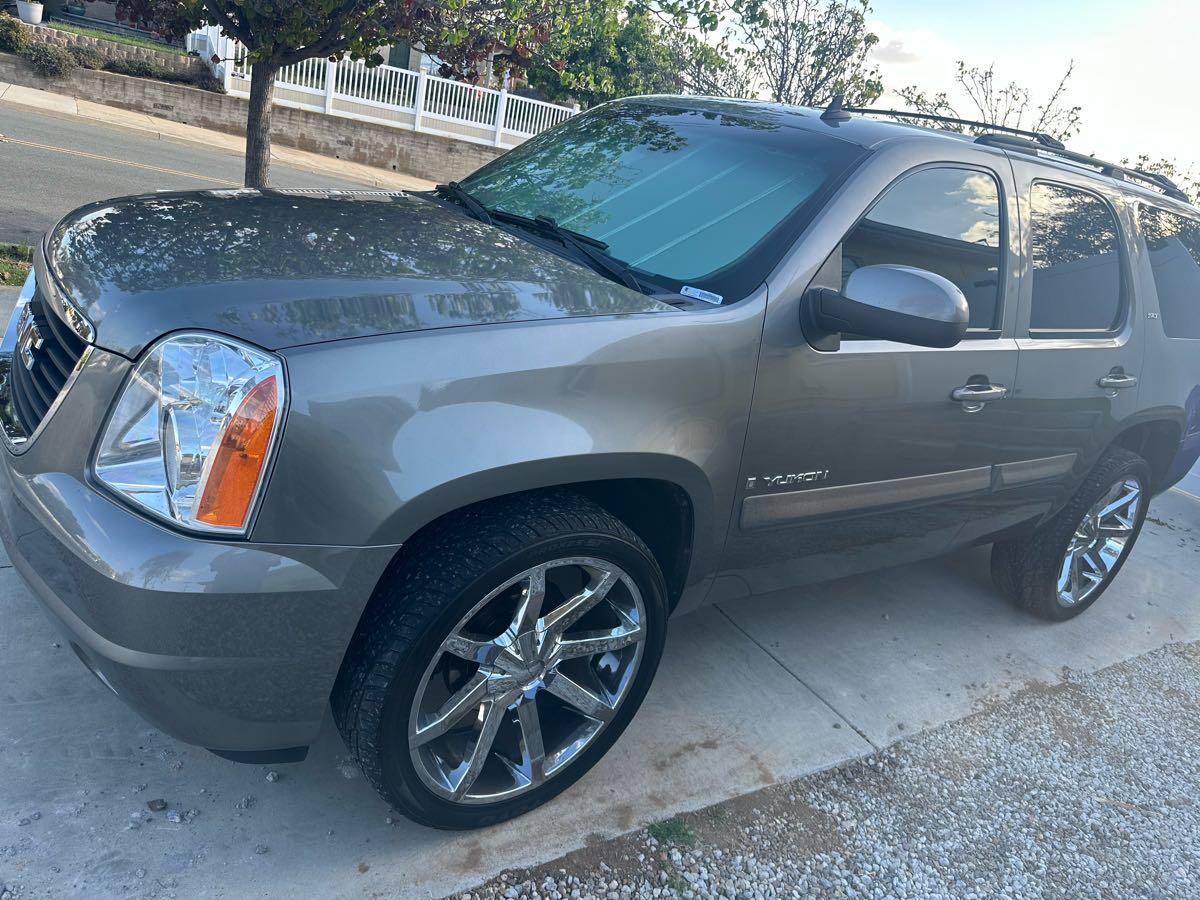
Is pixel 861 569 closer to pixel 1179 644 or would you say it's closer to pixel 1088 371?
pixel 1088 371

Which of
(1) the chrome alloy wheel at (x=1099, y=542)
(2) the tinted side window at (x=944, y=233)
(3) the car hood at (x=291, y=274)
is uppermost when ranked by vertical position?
(2) the tinted side window at (x=944, y=233)

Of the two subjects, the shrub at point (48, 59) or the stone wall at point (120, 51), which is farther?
the stone wall at point (120, 51)

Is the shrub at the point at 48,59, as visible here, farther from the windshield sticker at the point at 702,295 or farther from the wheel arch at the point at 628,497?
the wheel arch at the point at 628,497

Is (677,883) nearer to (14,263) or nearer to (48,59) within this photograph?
(14,263)

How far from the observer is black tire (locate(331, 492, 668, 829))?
2.10 meters

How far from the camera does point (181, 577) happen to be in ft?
6.05

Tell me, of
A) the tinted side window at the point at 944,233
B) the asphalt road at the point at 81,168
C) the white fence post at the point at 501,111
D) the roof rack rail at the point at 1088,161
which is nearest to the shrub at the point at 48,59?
the asphalt road at the point at 81,168

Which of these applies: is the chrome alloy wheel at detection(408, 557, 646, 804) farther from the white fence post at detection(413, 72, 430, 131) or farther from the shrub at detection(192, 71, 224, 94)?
the white fence post at detection(413, 72, 430, 131)

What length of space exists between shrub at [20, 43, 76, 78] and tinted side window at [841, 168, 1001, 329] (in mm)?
18344

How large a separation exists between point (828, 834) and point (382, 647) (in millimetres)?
1444

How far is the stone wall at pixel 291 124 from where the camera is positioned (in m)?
17.4

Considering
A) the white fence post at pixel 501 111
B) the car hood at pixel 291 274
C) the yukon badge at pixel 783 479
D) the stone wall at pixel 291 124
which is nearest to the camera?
the car hood at pixel 291 274

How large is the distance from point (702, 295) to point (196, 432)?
1.35 metres

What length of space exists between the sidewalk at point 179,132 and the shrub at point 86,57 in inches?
28.7
